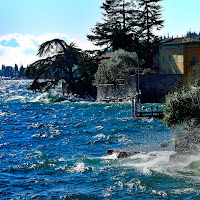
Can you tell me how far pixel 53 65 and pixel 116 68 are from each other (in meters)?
9.89

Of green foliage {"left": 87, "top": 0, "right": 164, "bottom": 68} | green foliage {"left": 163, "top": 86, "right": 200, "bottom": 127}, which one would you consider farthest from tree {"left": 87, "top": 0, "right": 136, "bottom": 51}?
green foliage {"left": 163, "top": 86, "right": 200, "bottom": 127}

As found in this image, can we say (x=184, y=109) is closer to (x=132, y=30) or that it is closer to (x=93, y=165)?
(x=93, y=165)

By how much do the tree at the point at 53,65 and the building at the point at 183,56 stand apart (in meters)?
14.3

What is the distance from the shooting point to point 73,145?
27906 mm

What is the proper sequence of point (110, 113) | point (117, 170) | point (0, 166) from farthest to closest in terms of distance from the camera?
point (110, 113)
point (0, 166)
point (117, 170)

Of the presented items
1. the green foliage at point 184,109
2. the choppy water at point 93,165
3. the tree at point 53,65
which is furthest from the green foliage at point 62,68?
the green foliage at point 184,109

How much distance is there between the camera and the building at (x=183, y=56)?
5684 centimetres

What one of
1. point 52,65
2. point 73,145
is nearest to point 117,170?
point 73,145

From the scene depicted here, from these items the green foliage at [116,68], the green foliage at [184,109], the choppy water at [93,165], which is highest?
the green foliage at [116,68]

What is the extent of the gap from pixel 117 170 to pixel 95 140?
8856 millimetres

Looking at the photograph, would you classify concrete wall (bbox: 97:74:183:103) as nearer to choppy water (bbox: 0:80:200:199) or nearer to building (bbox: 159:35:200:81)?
building (bbox: 159:35:200:81)

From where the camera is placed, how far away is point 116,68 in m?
61.8

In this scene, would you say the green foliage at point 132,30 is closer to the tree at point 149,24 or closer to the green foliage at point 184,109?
the tree at point 149,24

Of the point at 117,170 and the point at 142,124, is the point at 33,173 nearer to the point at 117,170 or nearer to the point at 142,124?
the point at 117,170
